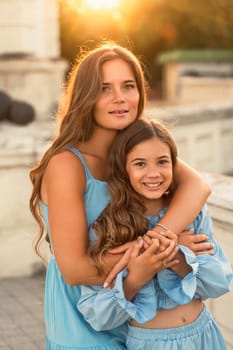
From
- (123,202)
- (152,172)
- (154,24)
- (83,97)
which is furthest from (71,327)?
(154,24)

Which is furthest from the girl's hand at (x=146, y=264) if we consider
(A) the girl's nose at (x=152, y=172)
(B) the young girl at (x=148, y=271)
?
(A) the girl's nose at (x=152, y=172)

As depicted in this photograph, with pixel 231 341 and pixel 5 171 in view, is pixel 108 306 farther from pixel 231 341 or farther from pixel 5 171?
pixel 5 171

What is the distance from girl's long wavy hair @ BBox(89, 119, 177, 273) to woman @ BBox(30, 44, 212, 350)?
0.13ft

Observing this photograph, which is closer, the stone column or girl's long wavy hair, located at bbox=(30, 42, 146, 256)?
girl's long wavy hair, located at bbox=(30, 42, 146, 256)

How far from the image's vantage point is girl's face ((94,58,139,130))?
8.84 feet

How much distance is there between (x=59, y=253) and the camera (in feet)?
8.59

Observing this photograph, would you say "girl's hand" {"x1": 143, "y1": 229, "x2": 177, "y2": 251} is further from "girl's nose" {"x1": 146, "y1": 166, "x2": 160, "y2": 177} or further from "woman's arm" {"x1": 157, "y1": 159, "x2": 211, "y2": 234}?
"girl's nose" {"x1": 146, "y1": 166, "x2": 160, "y2": 177}

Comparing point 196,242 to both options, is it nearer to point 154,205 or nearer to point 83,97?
point 154,205

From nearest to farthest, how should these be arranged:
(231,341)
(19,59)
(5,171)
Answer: (231,341), (5,171), (19,59)

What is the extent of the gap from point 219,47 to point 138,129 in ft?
83.8

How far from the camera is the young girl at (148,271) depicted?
8.51 feet

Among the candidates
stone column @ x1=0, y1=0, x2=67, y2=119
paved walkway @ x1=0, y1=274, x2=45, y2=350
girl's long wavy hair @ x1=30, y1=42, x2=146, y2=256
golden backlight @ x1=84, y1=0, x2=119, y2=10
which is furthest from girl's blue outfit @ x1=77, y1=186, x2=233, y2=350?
golden backlight @ x1=84, y1=0, x2=119, y2=10

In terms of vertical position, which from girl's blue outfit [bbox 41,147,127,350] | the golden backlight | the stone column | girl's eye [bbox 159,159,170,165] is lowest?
the golden backlight

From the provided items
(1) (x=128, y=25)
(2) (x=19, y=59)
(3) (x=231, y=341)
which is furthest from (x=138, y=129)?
(1) (x=128, y=25)
